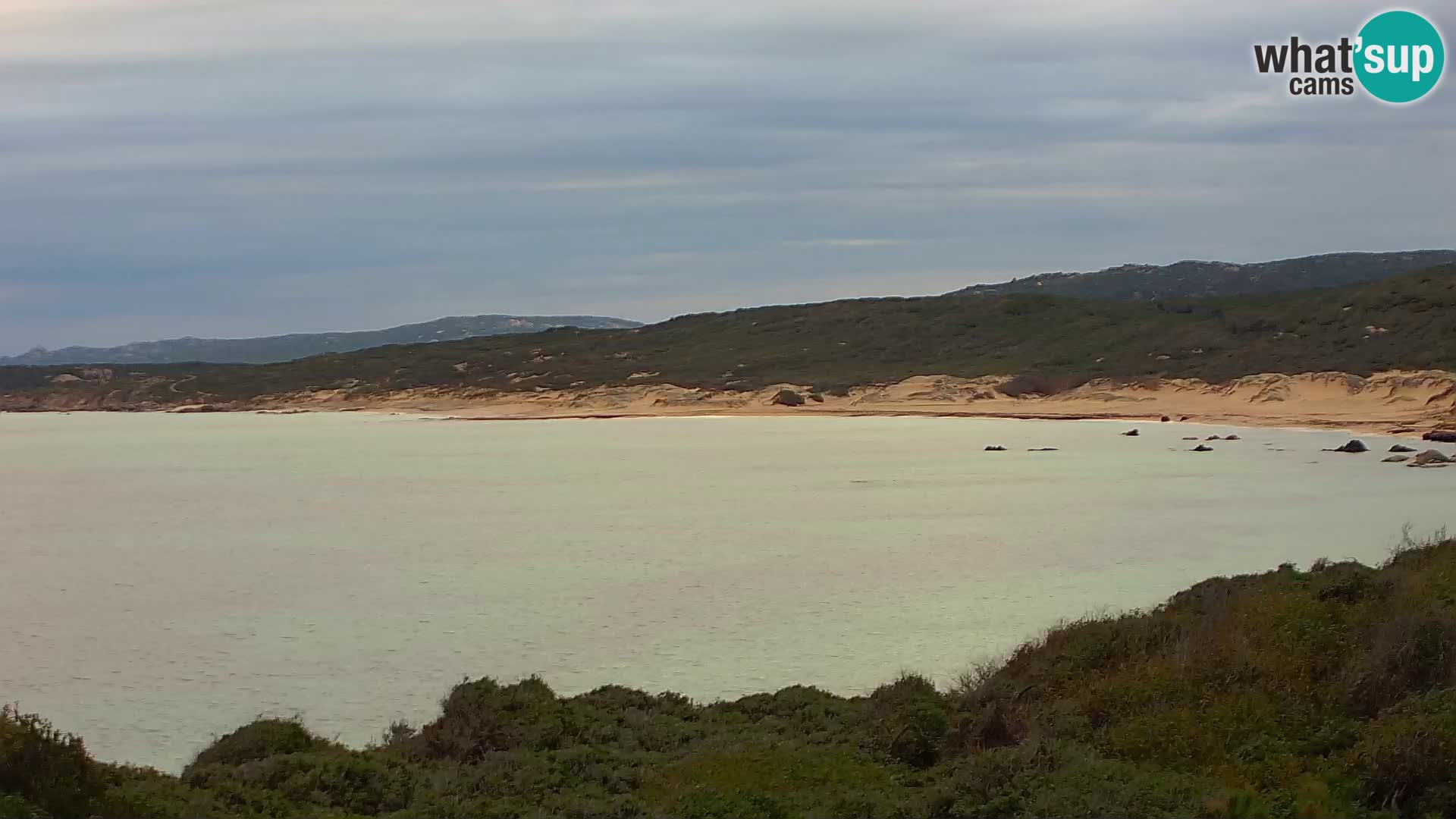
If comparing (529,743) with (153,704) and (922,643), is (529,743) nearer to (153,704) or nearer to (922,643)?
(153,704)

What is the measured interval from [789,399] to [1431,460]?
142 feet

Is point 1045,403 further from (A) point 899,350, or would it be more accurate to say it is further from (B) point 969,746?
(B) point 969,746

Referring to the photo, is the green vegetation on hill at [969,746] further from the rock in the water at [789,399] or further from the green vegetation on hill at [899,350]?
the rock in the water at [789,399]

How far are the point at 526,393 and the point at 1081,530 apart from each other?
64.9 m

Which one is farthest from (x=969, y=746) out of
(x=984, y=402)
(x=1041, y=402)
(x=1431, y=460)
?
(x=984, y=402)

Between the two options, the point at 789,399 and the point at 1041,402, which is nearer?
the point at 1041,402

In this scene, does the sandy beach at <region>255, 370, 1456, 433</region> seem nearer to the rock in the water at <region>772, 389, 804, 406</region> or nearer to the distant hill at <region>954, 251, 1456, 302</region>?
the rock in the water at <region>772, 389, 804, 406</region>

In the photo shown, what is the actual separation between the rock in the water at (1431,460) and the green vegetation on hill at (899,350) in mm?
21541

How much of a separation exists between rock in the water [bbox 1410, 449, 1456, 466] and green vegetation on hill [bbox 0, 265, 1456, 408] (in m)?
21.5

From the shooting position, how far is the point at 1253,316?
79000 mm

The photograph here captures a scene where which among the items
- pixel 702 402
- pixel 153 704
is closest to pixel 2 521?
pixel 153 704

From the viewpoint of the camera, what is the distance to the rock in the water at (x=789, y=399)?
75.2 meters

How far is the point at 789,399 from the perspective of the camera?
249 ft

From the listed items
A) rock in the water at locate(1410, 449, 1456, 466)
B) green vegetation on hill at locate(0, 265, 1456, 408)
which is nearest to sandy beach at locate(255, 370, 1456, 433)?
green vegetation on hill at locate(0, 265, 1456, 408)
